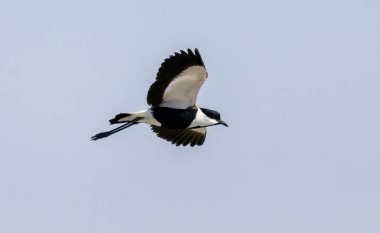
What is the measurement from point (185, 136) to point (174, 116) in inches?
99.3

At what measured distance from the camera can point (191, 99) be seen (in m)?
41.2

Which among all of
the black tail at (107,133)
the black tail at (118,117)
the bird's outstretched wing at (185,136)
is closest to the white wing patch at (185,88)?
the black tail at (118,117)

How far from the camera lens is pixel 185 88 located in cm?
4059

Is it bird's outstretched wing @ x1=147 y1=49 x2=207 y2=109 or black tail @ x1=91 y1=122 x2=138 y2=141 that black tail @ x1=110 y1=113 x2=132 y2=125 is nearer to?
bird's outstretched wing @ x1=147 y1=49 x2=207 y2=109

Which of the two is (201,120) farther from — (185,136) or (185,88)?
(185,136)

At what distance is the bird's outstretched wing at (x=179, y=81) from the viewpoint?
39.3 m

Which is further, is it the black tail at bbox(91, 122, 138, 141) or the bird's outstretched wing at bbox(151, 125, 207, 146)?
the bird's outstretched wing at bbox(151, 125, 207, 146)

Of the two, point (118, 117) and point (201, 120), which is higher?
point (118, 117)

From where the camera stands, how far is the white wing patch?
3981 cm

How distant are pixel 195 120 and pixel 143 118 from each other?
5.06 ft

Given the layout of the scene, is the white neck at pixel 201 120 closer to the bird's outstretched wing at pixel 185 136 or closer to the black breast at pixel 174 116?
the black breast at pixel 174 116

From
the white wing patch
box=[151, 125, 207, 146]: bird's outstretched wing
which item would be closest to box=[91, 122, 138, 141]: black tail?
box=[151, 125, 207, 146]: bird's outstretched wing

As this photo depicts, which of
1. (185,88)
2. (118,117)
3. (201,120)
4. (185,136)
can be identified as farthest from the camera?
(185,136)

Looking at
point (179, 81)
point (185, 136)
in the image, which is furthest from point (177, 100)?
point (185, 136)
